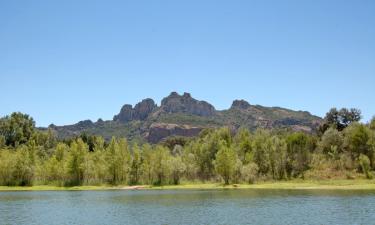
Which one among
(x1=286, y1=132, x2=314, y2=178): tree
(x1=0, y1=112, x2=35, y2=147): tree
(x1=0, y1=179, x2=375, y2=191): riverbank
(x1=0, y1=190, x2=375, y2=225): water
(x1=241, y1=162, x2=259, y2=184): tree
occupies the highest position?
(x1=0, y1=112, x2=35, y2=147): tree

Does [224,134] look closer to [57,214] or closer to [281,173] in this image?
[281,173]

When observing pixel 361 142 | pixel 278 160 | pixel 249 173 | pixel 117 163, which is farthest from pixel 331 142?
pixel 117 163

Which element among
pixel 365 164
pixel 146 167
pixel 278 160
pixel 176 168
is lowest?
pixel 365 164

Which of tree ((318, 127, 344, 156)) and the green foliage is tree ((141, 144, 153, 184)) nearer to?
tree ((318, 127, 344, 156))

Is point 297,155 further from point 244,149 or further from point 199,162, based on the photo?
point 199,162

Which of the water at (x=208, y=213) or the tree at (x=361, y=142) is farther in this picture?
the tree at (x=361, y=142)

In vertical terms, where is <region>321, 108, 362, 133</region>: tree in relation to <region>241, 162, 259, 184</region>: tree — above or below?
above

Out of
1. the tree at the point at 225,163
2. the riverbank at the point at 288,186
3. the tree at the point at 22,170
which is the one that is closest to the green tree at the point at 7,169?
the tree at the point at 22,170

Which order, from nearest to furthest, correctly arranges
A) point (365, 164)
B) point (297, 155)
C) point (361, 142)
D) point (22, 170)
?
point (365, 164), point (361, 142), point (22, 170), point (297, 155)

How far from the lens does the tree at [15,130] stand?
171000 millimetres

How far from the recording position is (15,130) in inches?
6767

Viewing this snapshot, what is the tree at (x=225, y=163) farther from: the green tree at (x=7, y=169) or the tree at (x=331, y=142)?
the green tree at (x=7, y=169)

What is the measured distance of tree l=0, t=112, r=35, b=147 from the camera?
171000 millimetres

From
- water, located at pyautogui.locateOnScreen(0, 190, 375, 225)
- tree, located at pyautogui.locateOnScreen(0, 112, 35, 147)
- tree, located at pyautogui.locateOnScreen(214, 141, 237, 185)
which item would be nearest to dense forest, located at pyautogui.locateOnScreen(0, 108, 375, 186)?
tree, located at pyautogui.locateOnScreen(214, 141, 237, 185)
